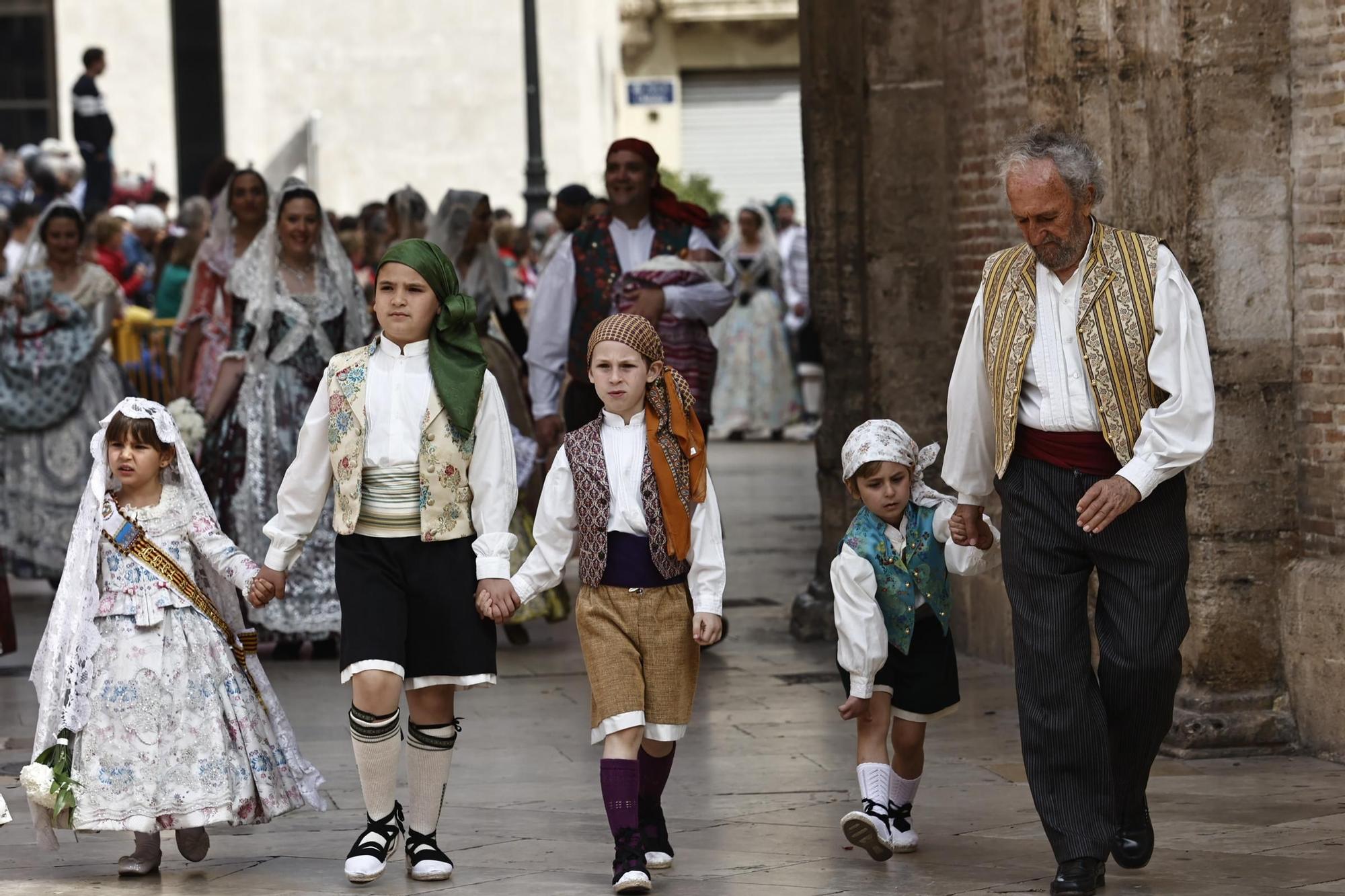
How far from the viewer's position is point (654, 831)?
6.66 metres

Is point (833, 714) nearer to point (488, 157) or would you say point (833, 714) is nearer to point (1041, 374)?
point (1041, 374)

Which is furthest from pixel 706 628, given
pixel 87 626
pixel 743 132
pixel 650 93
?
pixel 743 132

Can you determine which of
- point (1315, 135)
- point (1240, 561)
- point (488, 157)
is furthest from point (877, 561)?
point (488, 157)

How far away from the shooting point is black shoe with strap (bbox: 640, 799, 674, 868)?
663 cm

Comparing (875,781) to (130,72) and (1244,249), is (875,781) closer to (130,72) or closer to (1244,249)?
(1244,249)

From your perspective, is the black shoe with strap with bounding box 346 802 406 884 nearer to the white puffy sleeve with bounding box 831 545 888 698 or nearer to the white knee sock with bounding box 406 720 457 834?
the white knee sock with bounding box 406 720 457 834

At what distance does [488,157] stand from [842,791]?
25.0 meters

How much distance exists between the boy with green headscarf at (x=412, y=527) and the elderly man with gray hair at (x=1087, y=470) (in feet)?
4.65

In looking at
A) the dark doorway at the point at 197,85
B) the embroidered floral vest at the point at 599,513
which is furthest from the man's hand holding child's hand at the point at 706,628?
the dark doorway at the point at 197,85

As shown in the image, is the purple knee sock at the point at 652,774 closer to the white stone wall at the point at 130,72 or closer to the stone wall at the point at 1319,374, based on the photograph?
the stone wall at the point at 1319,374

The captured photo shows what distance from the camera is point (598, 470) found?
21.4 ft

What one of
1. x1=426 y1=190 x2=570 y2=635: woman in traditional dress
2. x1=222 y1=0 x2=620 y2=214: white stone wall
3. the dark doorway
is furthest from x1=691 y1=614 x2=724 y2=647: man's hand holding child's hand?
x1=222 y1=0 x2=620 y2=214: white stone wall

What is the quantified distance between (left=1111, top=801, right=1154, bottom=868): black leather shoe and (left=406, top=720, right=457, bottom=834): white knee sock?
1.84m

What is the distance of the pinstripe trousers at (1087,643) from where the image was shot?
6.20m
